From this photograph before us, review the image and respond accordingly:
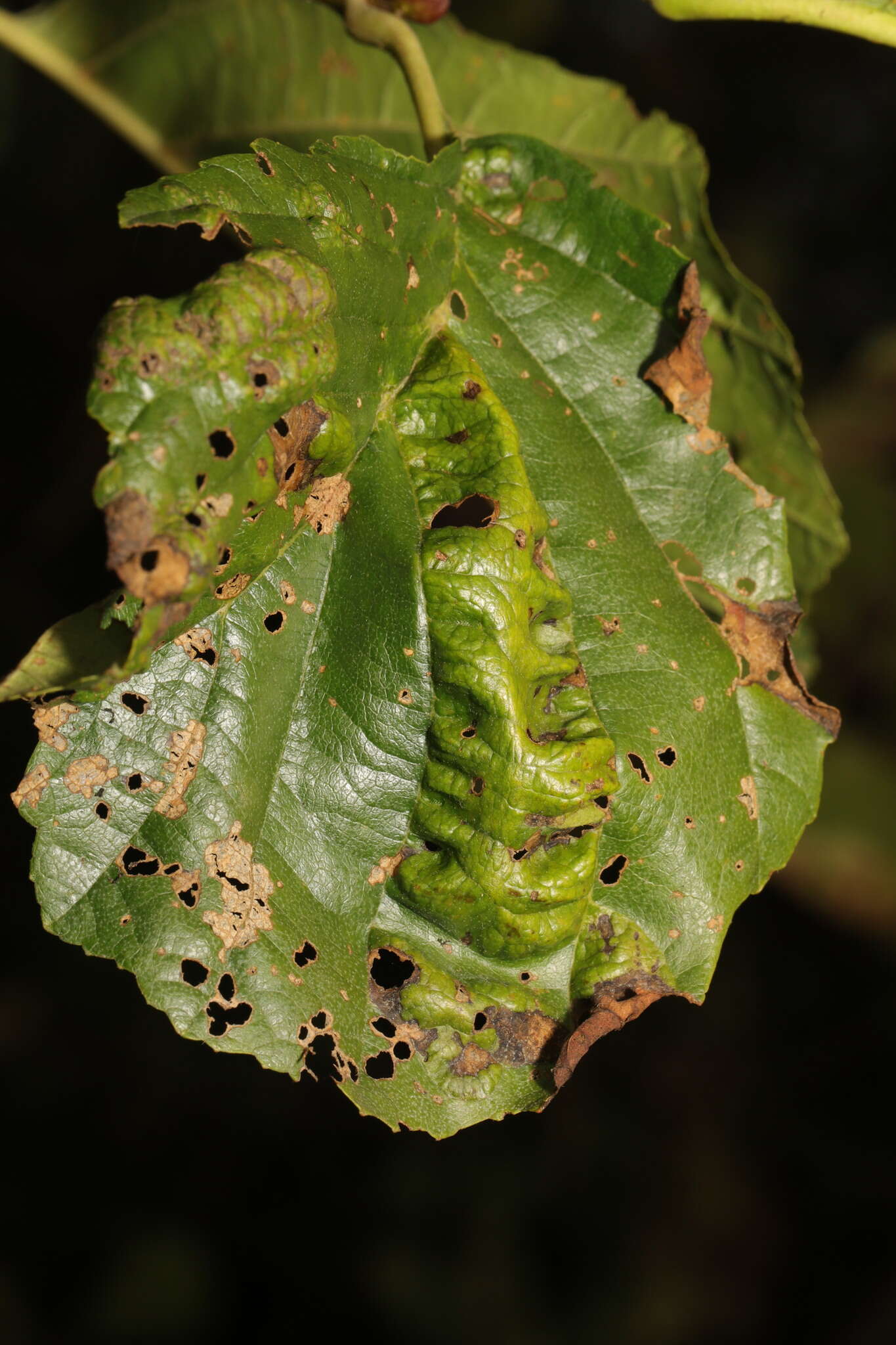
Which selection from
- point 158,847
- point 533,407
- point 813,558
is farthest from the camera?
point 813,558

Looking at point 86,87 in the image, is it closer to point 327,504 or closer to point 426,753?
point 327,504

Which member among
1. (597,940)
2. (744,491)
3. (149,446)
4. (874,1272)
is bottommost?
(874,1272)

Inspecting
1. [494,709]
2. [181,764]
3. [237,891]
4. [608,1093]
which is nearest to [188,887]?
[237,891]

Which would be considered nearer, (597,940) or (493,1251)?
(597,940)

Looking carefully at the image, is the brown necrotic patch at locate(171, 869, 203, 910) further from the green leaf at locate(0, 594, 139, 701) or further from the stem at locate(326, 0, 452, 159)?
the stem at locate(326, 0, 452, 159)

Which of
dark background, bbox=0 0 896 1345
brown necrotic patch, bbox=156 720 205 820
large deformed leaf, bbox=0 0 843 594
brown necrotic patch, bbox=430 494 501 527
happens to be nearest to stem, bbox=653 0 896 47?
large deformed leaf, bbox=0 0 843 594

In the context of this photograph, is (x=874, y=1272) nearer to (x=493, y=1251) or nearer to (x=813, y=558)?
(x=493, y=1251)

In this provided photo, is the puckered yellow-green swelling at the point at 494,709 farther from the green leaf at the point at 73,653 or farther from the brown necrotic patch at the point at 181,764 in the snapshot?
the green leaf at the point at 73,653

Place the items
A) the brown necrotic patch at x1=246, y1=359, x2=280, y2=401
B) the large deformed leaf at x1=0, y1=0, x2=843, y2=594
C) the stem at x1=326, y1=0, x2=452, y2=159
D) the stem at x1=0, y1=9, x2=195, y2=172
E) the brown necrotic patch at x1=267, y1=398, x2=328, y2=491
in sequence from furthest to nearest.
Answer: the stem at x1=0, y1=9, x2=195, y2=172 < the large deformed leaf at x1=0, y1=0, x2=843, y2=594 < the stem at x1=326, y1=0, x2=452, y2=159 < the brown necrotic patch at x1=267, y1=398, x2=328, y2=491 < the brown necrotic patch at x1=246, y1=359, x2=280, y2=401

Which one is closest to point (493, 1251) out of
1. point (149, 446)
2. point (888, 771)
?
point (888, 771)
